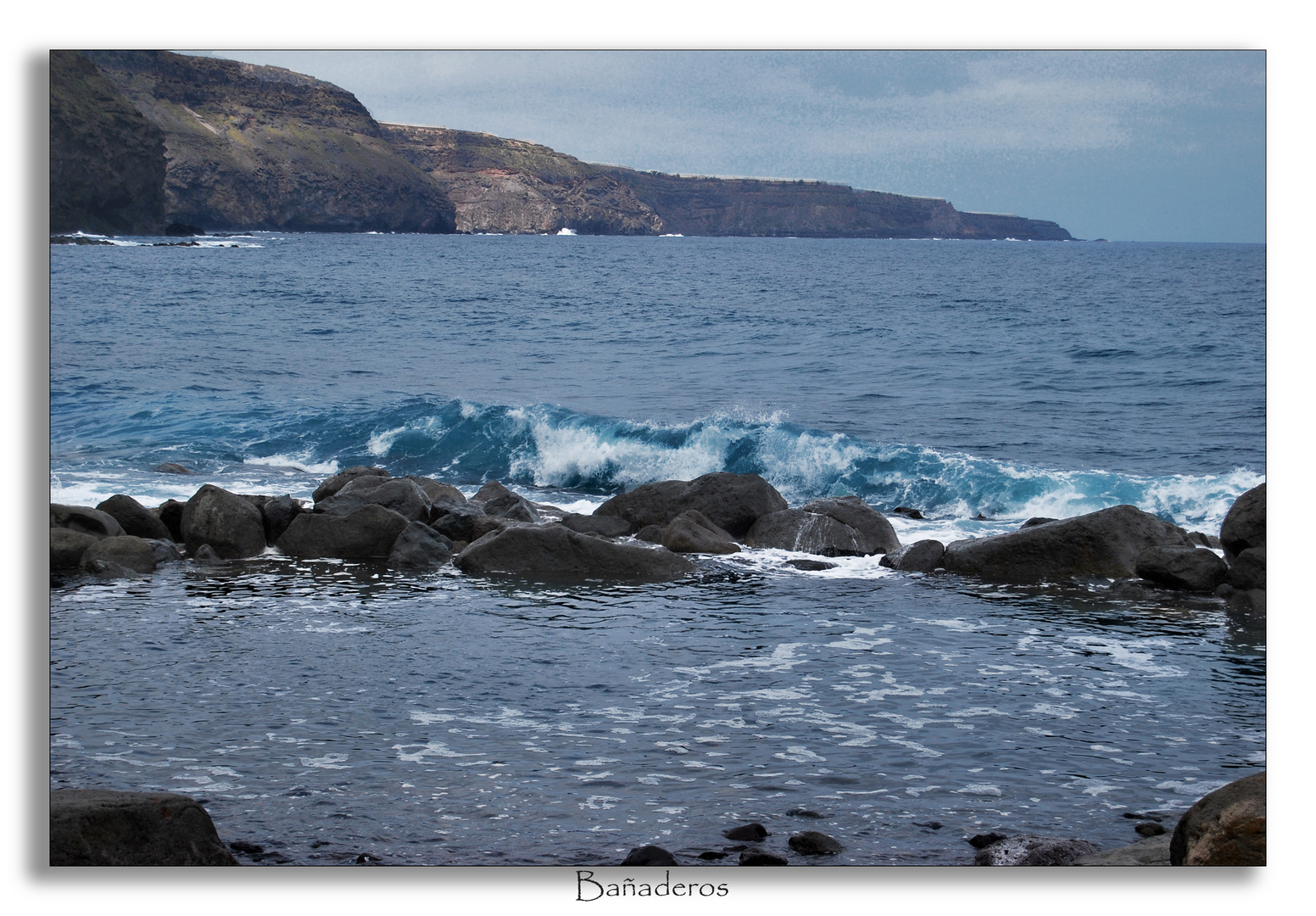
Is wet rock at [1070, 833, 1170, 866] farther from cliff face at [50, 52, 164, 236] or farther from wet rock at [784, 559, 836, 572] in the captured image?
cliff face at [50, 52, 164, 236]

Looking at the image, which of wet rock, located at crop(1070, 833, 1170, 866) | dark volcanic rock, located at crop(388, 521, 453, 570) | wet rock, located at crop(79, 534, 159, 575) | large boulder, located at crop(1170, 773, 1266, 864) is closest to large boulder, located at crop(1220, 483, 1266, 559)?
large boulder, located at crop(1170, 773, 1266, 864)

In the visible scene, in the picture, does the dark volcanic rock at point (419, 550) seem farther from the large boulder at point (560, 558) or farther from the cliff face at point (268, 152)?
the cliff face at point (268, 152)

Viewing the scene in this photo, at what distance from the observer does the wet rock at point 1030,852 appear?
15.4 ft

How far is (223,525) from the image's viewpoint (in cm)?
995

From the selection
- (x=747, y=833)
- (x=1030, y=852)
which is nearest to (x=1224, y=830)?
(x=1030, y=852)

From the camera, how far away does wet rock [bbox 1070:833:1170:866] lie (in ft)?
15.3

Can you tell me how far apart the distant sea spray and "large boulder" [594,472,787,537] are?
6.98ft

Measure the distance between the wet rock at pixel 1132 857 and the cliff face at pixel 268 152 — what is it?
7039 mm

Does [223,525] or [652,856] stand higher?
[223,525]

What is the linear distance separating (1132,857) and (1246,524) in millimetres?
4466

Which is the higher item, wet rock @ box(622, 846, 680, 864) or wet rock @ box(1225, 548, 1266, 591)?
wet rock @ box(1225, 548, 1266, 591)

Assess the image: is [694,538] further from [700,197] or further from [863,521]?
[700,197]

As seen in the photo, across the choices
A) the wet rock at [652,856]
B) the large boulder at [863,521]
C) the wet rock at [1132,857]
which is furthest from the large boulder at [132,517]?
the wet rock at [1132,857]

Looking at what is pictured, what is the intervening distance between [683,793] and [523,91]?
15.5ft
